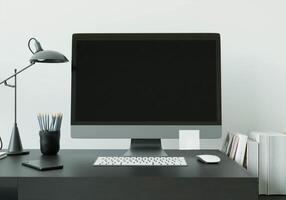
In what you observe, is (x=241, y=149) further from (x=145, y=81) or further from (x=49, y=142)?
(x=49, y=142)

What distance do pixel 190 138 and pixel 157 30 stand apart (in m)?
0.64

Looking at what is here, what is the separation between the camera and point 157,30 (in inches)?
71.8

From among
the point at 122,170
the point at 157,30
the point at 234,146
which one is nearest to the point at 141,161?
the point at 122,170

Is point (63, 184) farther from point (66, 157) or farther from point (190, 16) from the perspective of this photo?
point (190, 16)

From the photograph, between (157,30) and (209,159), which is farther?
(157,30)

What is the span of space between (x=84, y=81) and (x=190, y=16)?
70cm

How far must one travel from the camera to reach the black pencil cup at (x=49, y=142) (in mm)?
1475

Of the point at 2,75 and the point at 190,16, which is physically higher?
the point at 190,16

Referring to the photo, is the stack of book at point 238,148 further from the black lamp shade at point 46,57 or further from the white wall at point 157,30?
the black lamp shade at point 46,57

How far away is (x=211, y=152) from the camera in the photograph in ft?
5.20

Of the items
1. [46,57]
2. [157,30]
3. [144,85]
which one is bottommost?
[144,85]

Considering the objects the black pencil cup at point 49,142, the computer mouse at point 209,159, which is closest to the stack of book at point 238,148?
the computer mouse at point 209,159

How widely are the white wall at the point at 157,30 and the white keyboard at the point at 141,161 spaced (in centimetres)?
50

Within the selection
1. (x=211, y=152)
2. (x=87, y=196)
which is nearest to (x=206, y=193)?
(x=87, y=196)
